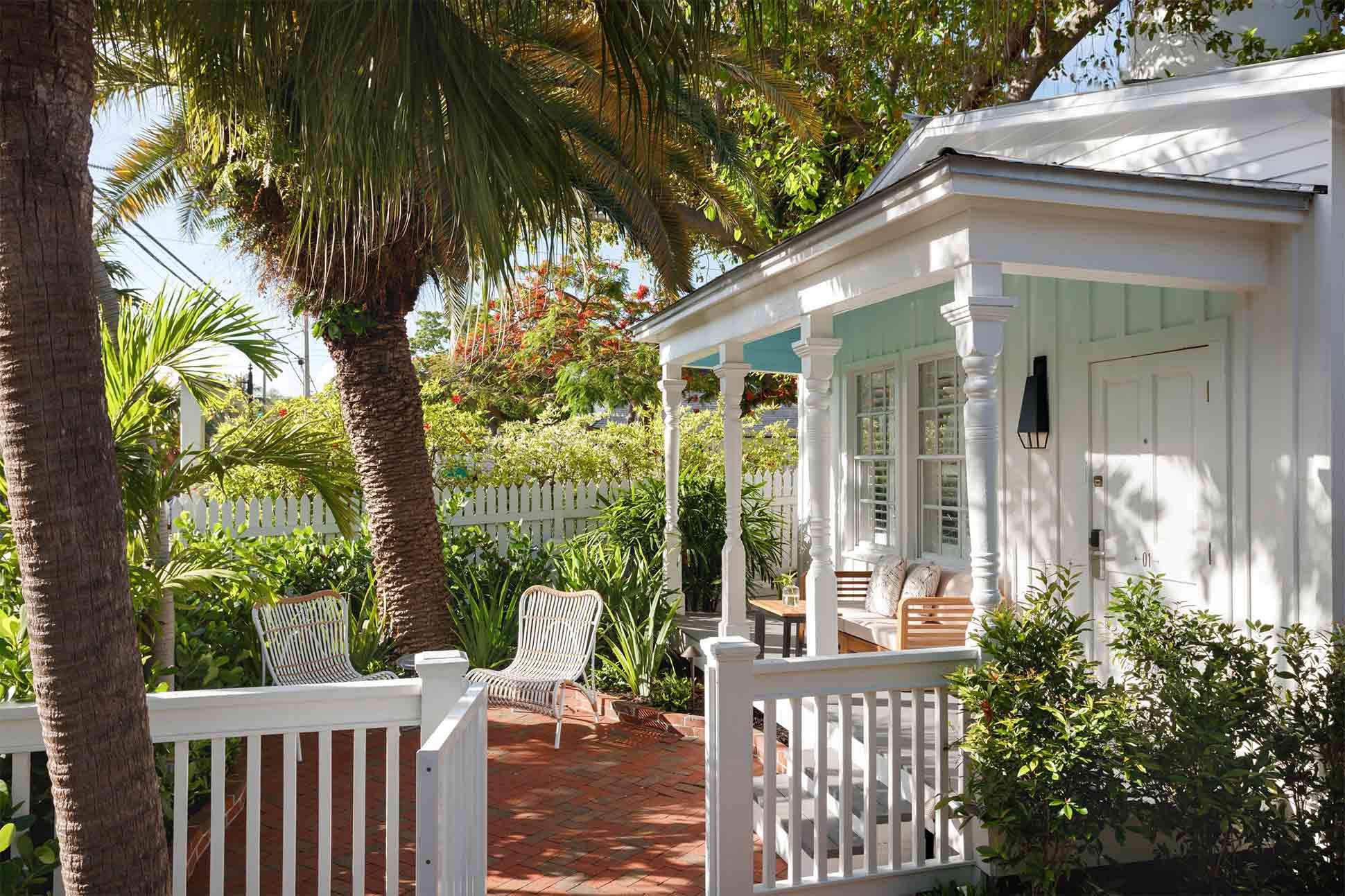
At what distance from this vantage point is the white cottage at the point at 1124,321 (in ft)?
14.5

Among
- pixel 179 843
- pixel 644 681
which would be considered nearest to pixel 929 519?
pixel 644 681

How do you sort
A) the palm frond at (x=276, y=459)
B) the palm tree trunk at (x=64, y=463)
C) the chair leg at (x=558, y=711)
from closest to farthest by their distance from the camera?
the palm tree trunk at (x=64, y=463) → the palm frond at (x=276, y=459) → the chair leg at (x=558, y=711)

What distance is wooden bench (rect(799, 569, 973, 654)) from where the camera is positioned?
6.33 meters

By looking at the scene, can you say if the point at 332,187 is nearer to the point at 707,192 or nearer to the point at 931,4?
the point at 707,192

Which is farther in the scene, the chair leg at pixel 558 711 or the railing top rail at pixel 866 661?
the chair leg at pixel 558 711

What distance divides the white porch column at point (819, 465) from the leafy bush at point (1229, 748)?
1.92 meters

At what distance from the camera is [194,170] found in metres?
8.01

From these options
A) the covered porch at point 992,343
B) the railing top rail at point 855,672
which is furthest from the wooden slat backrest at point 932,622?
the railing top rail at point 855,672

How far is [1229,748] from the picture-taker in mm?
3738

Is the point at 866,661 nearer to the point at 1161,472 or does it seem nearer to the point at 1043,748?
the point at 1043,748

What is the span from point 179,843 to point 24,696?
1.36 meters

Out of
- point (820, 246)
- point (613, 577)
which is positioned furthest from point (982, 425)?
point (613, 577)

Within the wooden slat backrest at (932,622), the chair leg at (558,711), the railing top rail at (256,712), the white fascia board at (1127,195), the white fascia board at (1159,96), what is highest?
the white fascia board at (1159,96)

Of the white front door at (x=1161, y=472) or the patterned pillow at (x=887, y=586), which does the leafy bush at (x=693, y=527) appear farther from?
the white front door at (x=1161, y=472)
